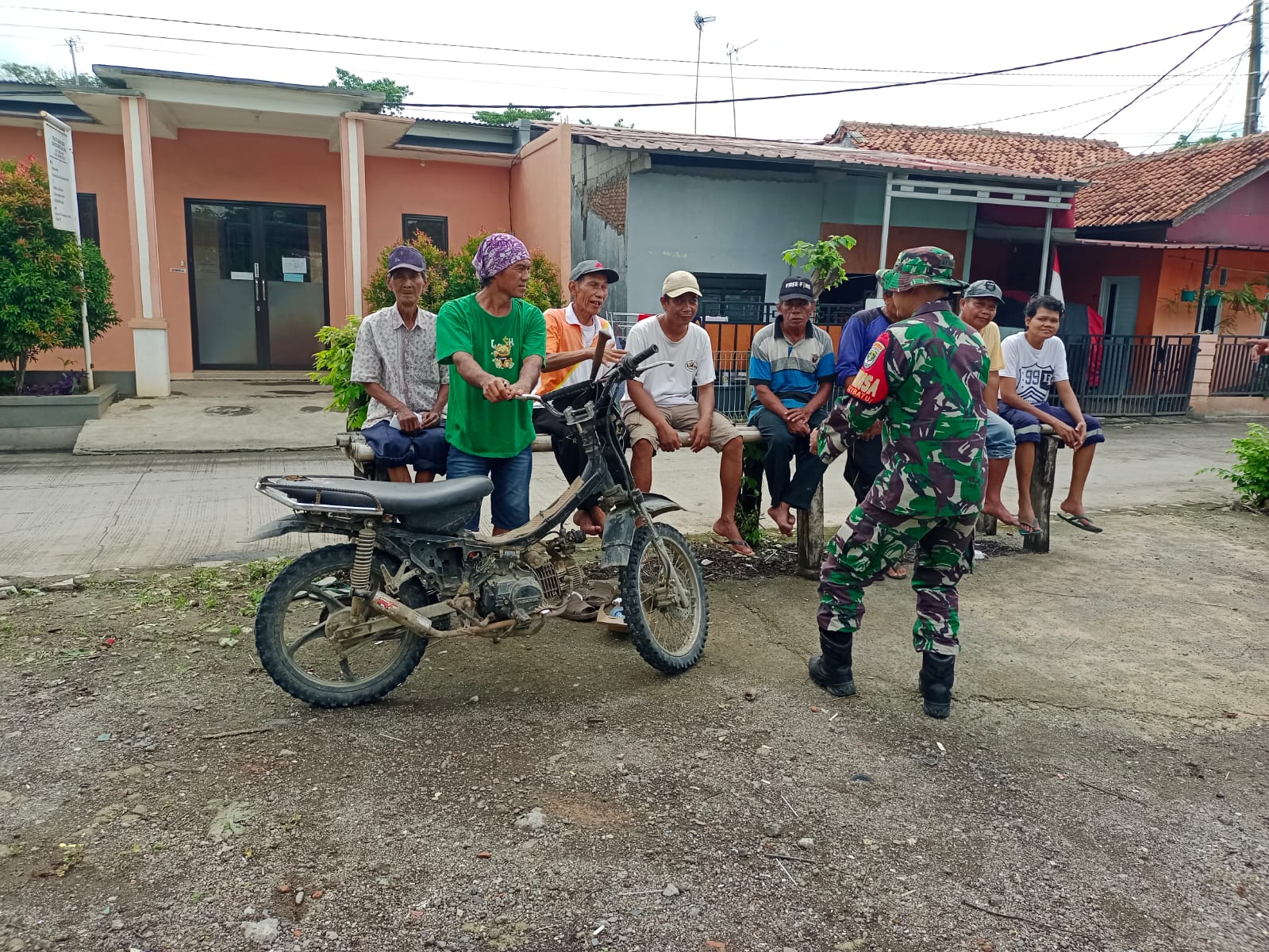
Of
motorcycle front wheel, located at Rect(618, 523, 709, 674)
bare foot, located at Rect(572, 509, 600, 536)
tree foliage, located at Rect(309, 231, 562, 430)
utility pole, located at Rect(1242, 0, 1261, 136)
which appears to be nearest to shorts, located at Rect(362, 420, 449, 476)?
bare foot, located at Rect(572, 509, 600, 536)

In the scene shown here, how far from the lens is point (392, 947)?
2.40m

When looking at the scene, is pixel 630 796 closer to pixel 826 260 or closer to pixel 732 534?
pixel 732 534

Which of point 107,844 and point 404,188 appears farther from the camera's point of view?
point 404,188

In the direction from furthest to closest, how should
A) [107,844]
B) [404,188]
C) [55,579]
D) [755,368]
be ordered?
1. [404,188]
2. [755,368]
3. [55,579]
4. [107,844]

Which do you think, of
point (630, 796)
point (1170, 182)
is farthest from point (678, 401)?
point (1170, 182)

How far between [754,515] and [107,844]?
4.20 metres

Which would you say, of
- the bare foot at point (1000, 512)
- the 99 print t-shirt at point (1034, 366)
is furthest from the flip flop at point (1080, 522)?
the 99 print t-shirt at point (1034, 366)

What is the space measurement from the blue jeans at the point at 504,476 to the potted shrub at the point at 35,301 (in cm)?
726

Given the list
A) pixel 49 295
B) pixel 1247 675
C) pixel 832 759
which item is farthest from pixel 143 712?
pixel 49 295

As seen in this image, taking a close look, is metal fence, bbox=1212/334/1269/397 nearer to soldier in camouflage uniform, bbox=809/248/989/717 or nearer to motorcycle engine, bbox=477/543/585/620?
soldier in camouflage uniform, bbox=809/248/989/717

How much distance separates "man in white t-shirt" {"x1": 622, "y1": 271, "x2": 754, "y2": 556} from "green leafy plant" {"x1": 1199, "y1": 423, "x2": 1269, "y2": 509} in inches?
184

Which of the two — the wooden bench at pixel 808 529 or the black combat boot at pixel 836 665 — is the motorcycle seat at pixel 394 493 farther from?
the wooden bench at pixel 808 529

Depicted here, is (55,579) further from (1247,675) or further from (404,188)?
(404,188)

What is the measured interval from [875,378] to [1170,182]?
655 inches
